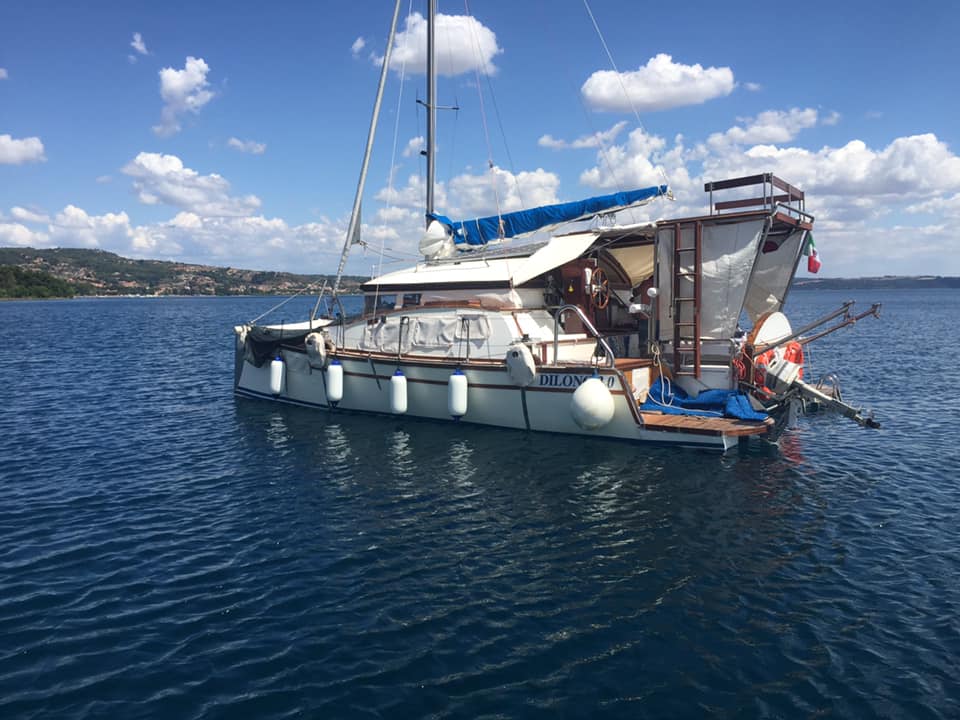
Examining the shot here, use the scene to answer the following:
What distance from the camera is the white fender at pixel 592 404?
45.7 feet

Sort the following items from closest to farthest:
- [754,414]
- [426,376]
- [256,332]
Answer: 1. [754,414]
2. [426,376]
3. [256,332]

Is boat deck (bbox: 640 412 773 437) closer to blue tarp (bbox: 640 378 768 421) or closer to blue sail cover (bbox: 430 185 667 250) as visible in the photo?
blue tarp (bbox: 640 378 768 421)

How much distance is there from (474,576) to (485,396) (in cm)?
768

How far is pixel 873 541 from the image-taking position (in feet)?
31.8

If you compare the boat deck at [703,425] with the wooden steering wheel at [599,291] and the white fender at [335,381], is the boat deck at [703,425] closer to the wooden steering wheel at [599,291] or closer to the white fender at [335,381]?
the wooden steering wheel at [599,291]

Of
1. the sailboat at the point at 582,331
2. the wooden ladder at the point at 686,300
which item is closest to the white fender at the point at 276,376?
the sailboat at the point at 582,331

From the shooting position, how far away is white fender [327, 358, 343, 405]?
1809 centimetres

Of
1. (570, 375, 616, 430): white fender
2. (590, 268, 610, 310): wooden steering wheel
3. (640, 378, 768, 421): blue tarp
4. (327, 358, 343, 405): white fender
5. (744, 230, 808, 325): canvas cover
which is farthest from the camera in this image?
(327, 358, 343, 405): white fender

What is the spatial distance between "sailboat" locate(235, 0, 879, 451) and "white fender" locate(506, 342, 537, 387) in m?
0.05

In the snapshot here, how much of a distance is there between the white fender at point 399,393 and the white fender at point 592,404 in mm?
5024

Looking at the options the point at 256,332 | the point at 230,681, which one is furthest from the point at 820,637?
the point at 256,332

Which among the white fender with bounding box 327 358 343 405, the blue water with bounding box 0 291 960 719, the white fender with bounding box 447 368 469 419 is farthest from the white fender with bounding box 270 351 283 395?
the white fender with bounding box 447 368 469 419

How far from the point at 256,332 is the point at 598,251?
11.4 meters

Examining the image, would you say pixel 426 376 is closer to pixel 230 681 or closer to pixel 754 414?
pixel 754 414
